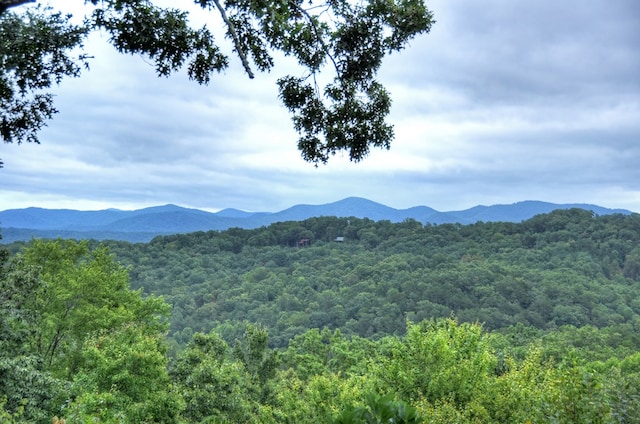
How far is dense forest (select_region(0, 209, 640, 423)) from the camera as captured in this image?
1547 centimetres

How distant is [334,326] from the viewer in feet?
359

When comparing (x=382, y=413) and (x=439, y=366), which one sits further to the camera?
(x=439, y=366)

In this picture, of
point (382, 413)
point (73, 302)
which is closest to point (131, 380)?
point (73, 302)

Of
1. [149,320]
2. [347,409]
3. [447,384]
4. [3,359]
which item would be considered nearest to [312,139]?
[347,409]

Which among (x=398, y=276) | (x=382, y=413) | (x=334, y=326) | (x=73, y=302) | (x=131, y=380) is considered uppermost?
(x=382, y=413)

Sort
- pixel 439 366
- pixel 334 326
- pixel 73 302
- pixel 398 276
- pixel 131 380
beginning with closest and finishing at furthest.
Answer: pixel 131 380
pixel 439 366
pixel 73 302
pixel 334 326
pixel 398 276

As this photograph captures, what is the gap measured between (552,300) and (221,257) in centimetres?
9965

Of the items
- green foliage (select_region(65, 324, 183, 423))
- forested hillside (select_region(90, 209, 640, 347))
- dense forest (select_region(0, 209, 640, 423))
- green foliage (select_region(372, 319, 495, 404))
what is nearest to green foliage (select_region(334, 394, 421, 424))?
dense forest (select_region(0, 209, 640, 423))

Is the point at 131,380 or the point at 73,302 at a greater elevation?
the point at 73,302

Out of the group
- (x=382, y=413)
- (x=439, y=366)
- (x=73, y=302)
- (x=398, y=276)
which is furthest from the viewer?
(x=398, y=276)

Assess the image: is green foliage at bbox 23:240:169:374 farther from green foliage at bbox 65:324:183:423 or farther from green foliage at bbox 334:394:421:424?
green foliage at bbox 334:394:421:424

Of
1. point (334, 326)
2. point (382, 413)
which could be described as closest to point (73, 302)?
point (382, 413)

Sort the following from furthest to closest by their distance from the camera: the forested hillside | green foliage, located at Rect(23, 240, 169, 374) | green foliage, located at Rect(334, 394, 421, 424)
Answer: the forested hillside → green foliage, located at Rect(23, 240, 169, 374) → green foliage, located at Rect(334, 394, 421, 424)

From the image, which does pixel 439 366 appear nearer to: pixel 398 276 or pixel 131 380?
pixel 131 380
